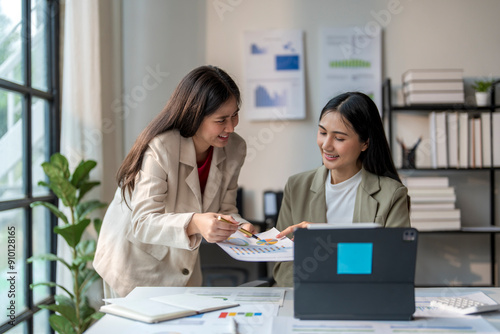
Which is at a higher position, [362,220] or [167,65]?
[167,65]

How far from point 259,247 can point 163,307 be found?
34cm

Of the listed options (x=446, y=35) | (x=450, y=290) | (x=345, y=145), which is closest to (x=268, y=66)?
(x=446, y=35)

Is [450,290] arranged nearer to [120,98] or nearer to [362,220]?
[362,220]

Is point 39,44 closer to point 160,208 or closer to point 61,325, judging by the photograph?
point 61,325

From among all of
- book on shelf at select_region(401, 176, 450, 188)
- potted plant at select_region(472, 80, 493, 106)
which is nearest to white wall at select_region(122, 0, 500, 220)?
potted plant at select_region(472, 80, 493, 106)

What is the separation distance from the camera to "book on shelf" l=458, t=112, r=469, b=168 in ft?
10.6

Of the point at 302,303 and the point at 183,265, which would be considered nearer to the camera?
→ the point at 302,303

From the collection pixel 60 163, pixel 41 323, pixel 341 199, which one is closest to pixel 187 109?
pixel 341 199

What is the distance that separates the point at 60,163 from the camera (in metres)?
2.54

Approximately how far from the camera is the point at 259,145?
3.48m

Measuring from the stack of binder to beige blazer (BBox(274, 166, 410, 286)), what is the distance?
1509 mm

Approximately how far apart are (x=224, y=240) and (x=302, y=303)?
0.39 meters

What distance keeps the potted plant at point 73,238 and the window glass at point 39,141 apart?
22 cm

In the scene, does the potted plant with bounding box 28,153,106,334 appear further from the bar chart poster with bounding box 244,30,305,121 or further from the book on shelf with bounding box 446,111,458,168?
the book on shelf with bounding box 446,111,458,168
